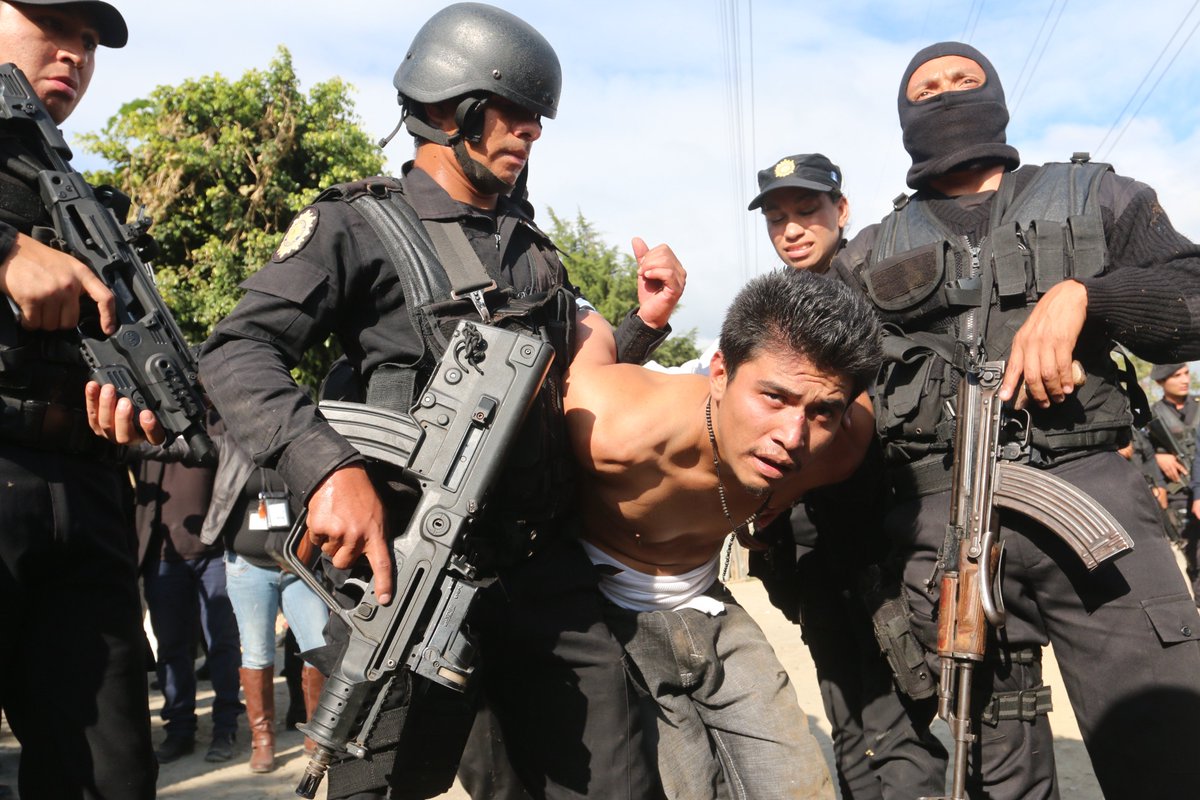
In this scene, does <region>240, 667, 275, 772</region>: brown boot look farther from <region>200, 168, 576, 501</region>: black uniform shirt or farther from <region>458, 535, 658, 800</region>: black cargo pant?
<region>200, 168, 576, 501</region>: black uniform shirt

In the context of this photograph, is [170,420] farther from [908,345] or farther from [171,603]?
[171,603]

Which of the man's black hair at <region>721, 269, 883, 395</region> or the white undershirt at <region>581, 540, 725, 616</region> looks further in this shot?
the white undershirt at <region>581, 540, 725, 616</region>

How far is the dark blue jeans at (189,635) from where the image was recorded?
605cm

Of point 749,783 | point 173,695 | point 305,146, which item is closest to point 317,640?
point 173,695

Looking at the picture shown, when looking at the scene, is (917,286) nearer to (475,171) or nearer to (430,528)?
(475,171)

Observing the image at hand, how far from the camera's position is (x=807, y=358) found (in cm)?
296

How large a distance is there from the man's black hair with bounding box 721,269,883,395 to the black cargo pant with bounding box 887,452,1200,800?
68cm

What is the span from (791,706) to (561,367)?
1.26 m

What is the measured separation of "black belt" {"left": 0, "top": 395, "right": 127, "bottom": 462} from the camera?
252 cm

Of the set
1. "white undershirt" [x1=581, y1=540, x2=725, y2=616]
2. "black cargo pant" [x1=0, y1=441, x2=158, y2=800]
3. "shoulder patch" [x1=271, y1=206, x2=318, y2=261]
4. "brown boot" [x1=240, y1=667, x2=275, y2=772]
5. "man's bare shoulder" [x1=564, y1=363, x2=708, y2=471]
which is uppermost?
"shoulder patch" [x1=271, y1=206, x2=318, y2=261]

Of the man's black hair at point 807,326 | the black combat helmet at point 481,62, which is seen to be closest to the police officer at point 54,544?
the black combat helmet at point 481,62

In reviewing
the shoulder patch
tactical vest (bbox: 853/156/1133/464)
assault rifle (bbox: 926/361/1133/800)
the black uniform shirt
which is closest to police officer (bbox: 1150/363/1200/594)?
tactical vest (bbox: 853/156/1133/464)

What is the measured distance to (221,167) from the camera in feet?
55.7

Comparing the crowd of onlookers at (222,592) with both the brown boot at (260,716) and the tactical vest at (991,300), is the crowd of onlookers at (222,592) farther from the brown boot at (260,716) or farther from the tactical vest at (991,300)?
the tactical vest at (991,300)
